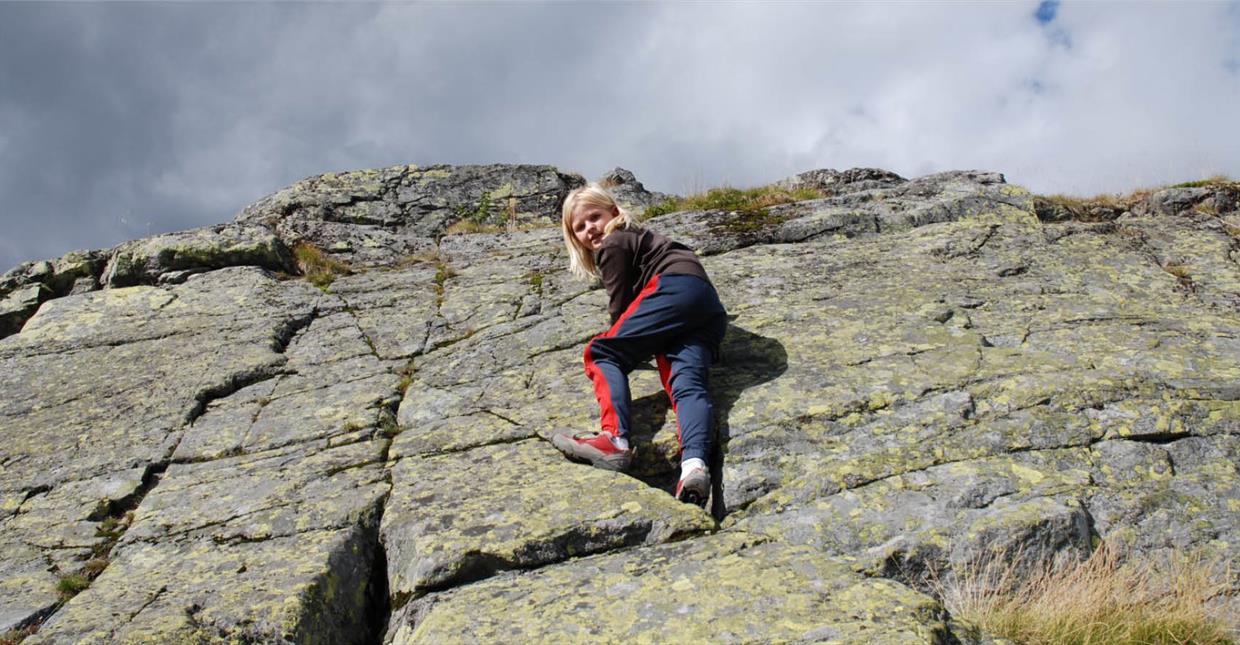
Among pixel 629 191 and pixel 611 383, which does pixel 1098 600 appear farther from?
pixel 629 191

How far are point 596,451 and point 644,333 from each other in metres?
1.25

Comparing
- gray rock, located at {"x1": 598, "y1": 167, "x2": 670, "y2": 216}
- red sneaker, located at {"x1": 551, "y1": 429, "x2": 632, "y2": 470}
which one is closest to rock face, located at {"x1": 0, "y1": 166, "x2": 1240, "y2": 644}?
red sneaker, located at {"x1": 551, "y1": 429, "x2": 632, "y2": 470}

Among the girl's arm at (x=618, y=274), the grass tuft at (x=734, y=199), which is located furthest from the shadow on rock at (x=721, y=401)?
the grass tuft at (x=734, y=199)

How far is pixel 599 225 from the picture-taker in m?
7.89

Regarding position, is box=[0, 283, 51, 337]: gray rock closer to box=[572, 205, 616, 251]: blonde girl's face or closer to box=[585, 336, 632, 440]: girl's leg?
box=[572, 205, 616, 251]: blonde girl's face

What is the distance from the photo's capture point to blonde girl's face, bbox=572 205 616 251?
7883mm

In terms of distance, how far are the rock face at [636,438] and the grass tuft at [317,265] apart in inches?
15.0

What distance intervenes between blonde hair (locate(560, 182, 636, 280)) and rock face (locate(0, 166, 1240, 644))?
950 mm

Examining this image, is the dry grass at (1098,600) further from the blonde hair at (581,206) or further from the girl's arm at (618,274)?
the blonde hair at (581,206)

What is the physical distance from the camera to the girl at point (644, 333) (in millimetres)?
6043

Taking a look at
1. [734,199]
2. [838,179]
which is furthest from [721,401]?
[838,179]

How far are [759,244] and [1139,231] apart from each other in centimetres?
→ 531

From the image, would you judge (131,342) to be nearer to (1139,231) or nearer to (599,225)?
(599,225)

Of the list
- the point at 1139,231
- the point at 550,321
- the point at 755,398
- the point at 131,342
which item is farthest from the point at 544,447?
the point at 1139,231
